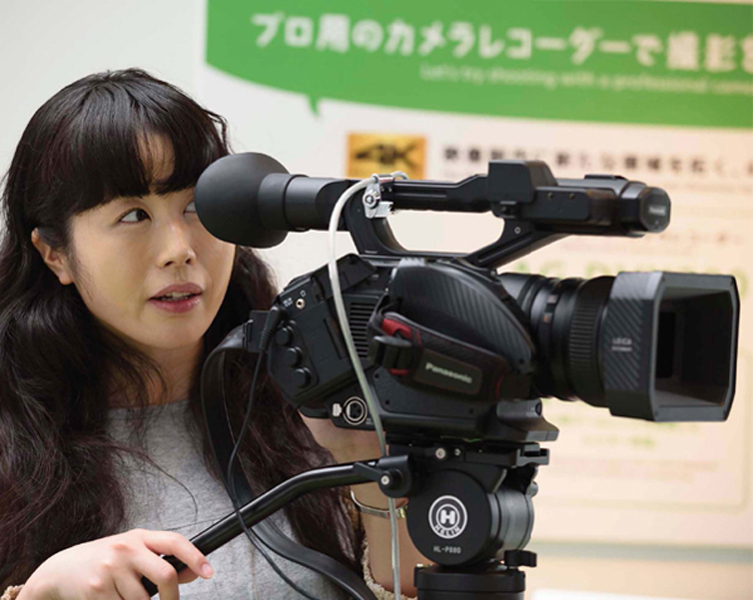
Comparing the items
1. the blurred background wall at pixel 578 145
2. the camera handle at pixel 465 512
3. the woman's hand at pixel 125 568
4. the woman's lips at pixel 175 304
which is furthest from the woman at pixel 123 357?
the blurred background wall at pixel 578 145

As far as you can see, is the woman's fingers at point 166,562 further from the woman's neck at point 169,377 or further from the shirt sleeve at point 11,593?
the woman's neck at point 169,377

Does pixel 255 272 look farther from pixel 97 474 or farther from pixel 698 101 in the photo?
pixel 698 101

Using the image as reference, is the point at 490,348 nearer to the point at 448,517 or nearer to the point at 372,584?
the point at 448,517

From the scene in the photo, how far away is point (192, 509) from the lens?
1.26 meters

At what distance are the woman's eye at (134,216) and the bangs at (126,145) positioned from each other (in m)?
0.02

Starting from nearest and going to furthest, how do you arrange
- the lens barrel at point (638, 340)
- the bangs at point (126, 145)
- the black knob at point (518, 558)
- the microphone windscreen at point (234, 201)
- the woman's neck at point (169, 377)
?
1. the lens barrel at point (638, 340)
2. the black knob at point (518, 558)
3. the microphone windscreen at point (234, 201)
4. the bangs at point (126, 145)
5. the woman's neck at point (169, 377)

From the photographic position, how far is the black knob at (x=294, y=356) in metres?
0.95

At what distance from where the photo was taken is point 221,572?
1223 mm

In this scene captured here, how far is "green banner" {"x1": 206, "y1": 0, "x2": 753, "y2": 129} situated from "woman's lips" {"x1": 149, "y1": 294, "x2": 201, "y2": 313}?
1076 mm

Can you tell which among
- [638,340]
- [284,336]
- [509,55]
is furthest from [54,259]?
[509,55]

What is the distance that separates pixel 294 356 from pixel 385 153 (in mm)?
1324

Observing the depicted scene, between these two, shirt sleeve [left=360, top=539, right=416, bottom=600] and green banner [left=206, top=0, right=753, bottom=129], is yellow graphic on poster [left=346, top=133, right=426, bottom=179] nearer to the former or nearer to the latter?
green banner [left=206, top=0, right=753, bottom=129]

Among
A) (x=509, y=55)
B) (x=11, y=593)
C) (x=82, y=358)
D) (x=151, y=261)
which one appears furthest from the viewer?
(x=509, y=55)

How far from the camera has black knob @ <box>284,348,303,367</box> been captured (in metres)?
0.95
